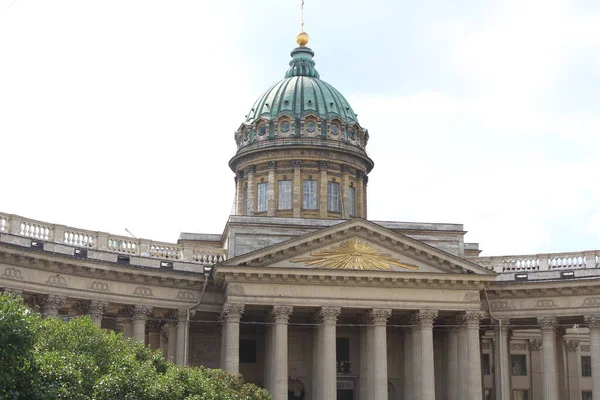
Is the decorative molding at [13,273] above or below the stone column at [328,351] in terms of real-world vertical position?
above

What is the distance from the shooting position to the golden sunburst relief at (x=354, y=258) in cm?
5966

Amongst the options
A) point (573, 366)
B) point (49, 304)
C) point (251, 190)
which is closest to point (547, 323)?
point (573, 366)

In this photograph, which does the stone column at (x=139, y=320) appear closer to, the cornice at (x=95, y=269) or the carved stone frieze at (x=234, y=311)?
the cornice at (x=95, y=269)

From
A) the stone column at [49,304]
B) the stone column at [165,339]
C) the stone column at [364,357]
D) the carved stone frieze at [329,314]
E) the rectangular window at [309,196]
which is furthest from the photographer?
the rectangular window at [309,196]

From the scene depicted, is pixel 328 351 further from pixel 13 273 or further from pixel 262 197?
pixel 262 197

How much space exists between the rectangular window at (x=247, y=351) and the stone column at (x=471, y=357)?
521 inches

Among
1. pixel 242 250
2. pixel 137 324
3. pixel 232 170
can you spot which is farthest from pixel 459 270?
pixel 232 170

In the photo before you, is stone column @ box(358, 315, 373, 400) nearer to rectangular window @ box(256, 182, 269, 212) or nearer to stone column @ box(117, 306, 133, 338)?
stone column @ box(117, 306, 133, 338)

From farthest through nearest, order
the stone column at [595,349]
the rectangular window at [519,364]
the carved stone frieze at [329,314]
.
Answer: the rectangular window at [519,364]
the stone column at [595,349]
the carved stone frieze at [329,314]

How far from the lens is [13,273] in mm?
53031

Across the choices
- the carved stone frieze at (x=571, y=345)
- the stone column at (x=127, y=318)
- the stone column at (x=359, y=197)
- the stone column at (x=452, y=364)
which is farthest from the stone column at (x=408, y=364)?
the carved stone frieze at (x=571, y=345)

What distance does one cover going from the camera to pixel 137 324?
194ft

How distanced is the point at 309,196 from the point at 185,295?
59.5ft

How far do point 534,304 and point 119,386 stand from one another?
3440 centimetres
